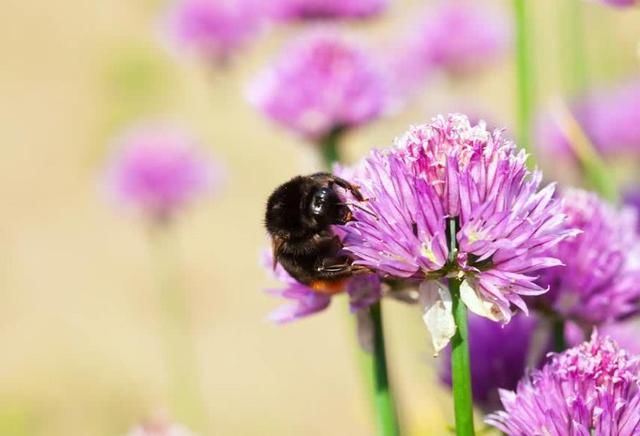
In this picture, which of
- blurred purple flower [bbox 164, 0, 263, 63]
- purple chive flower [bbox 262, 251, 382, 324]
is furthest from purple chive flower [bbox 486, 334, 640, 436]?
blurred purple flower [bbox 164, 0, 263, 63]

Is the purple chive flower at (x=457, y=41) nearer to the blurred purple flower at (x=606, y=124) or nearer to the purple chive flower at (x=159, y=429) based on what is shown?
the blurred purple flower at (x=606, y=124)

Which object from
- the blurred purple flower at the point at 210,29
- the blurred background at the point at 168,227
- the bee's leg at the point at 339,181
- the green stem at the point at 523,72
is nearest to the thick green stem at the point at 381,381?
the bee's leg at the point at 339,181

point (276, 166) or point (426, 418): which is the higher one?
point (276, 166)

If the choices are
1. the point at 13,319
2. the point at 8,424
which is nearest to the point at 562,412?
the point at 8,424

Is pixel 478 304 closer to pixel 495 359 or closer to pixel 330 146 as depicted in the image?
pixel 495 359

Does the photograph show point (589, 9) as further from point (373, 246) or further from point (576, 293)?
point (373, 246)

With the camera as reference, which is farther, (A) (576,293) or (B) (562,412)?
(A) (576,293)

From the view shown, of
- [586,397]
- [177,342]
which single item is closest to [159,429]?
[586,397]
